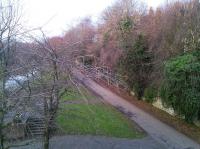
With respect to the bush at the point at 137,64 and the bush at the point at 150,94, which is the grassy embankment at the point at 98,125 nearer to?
the bush at the point at 150,94

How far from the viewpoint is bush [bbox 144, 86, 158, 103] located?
28.0 metres

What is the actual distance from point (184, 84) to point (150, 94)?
301 inches

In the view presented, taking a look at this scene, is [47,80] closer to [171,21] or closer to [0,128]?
[0,128]

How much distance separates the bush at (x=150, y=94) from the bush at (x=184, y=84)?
5.31 meters

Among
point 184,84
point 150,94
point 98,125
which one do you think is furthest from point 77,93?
point 150,94

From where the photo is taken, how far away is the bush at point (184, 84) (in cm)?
2067

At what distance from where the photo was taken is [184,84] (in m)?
21.1

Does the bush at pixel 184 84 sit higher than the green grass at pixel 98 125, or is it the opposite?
the bush at pixel 184 84

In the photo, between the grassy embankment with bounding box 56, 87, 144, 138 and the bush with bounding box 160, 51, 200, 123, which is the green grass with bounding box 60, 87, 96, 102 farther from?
the bush with bounding box 160, 51, 200, 123

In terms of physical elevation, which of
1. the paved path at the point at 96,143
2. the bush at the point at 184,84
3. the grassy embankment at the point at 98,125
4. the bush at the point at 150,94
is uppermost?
the bush at the point at 184,84

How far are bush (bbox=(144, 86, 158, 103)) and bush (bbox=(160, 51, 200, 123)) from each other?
17.4ft

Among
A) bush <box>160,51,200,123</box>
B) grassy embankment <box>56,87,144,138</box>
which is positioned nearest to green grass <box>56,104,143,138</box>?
grassy embankment <box>56,87,144,138</box>

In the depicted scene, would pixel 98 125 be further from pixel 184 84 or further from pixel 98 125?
pixel 184 84

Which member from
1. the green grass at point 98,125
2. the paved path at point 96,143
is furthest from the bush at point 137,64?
the paved path at point 96,143
